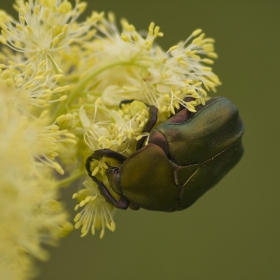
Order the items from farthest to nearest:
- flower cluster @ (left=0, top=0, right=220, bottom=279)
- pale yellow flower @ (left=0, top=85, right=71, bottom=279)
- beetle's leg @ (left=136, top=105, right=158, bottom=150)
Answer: beetle's leg @ (left=136, top=105, right=158, bottom=150) < flower cluster @ (left=0, top=0, right=220, bottom=279) < pale yellow flower @ (left=0, top=85, right=71, bottom=279)

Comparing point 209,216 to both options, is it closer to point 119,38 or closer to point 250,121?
point 250,121

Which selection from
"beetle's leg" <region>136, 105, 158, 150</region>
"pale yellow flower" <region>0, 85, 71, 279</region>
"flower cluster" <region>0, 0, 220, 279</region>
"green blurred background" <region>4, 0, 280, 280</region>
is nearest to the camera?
"pale yellow flower" <region>0, 85, 71, 279</region>

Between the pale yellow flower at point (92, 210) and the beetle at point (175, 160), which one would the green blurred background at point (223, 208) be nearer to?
the pale yellow flower at point (92, 210)

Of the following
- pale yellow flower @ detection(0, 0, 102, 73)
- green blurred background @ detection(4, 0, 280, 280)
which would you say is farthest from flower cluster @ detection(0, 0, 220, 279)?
green blurred background @ detection(4, 0, 280, 280)

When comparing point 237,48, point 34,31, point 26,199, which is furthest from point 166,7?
point 26,199

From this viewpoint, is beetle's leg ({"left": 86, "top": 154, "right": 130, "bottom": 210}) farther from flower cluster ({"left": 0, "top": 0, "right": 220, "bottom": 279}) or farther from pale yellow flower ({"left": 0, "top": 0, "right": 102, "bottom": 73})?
pale yellow flower ({"left": 0, "top": 0, "right": 102, "bottom": 73})

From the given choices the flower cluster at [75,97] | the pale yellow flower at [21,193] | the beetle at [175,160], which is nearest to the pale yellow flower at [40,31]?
the flower cluster at [75,97]
